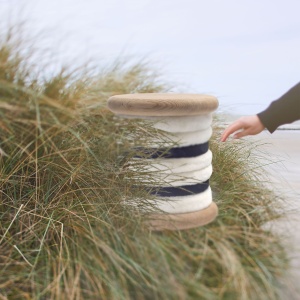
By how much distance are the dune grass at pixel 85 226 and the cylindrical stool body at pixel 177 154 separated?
0.06m

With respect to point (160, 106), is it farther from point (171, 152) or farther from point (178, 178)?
point (178, 178)

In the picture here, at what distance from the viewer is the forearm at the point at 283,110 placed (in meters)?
2.46

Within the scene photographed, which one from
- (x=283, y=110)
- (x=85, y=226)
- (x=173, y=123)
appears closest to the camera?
(x=85, y=226)

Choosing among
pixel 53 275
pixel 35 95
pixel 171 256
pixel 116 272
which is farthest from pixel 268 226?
pixel 35 95

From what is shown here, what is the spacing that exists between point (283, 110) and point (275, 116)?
0.15 feet

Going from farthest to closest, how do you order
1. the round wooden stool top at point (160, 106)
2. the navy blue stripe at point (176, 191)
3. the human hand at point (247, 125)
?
the human hand at point (247, 125) → the navy blue stripe at point (176, 191) → the round wooden stool top at point (160, 106)

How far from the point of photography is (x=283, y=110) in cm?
250

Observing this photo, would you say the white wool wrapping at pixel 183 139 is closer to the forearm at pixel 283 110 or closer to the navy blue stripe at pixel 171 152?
the navy blue stripe at pixel 171 152

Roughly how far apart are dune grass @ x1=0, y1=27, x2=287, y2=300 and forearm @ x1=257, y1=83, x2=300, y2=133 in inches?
19.6

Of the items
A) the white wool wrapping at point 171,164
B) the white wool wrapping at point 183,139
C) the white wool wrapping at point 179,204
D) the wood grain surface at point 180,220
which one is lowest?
the wood grain surface at point 180,220

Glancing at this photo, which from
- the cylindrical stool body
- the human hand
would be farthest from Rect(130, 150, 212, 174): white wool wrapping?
the human hand

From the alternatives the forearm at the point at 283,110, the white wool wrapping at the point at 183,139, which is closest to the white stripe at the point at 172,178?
the white wool wrapping at the point at 183,139

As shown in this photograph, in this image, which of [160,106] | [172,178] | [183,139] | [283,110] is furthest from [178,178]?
[283,110]

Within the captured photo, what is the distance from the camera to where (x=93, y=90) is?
2.62m
